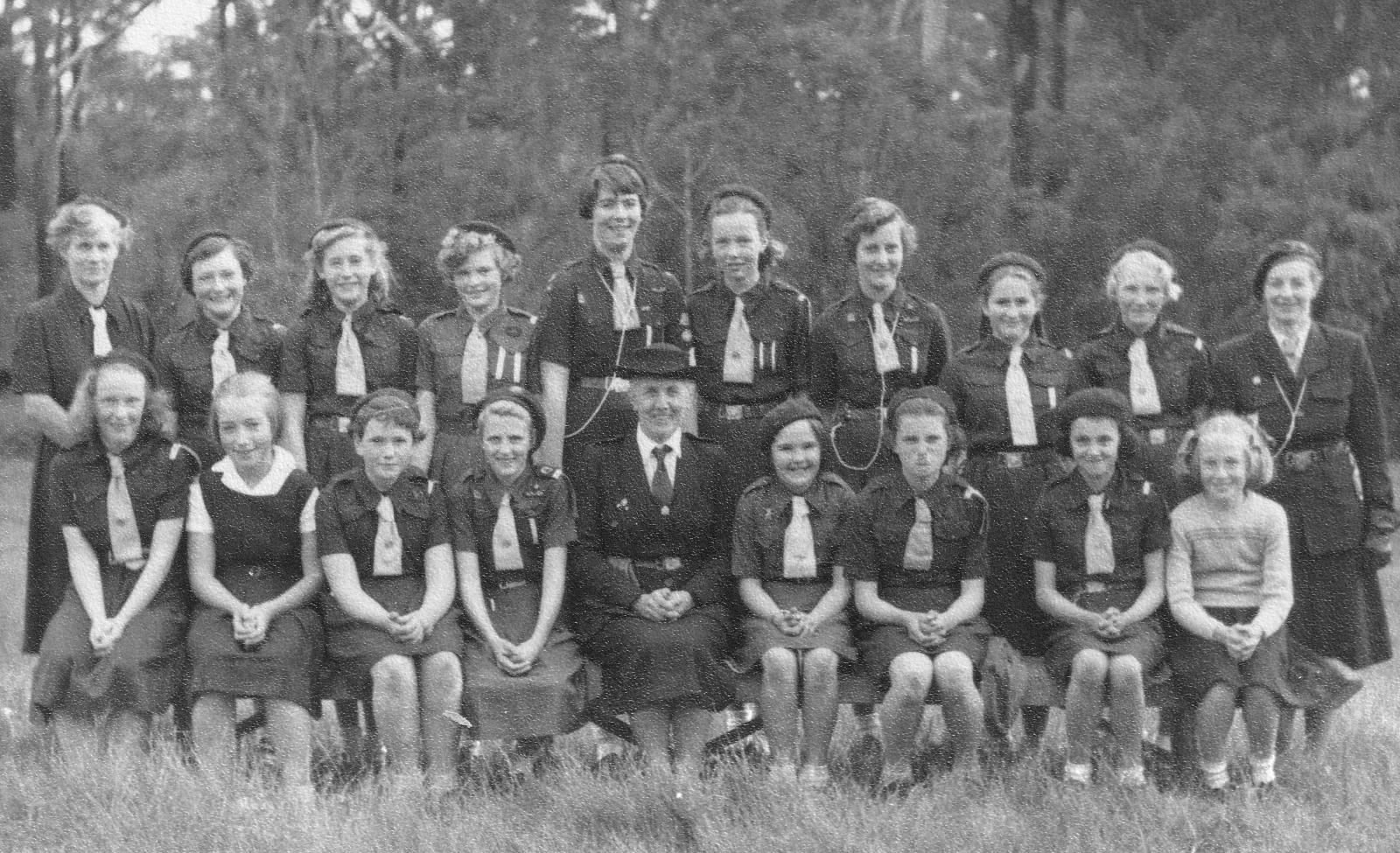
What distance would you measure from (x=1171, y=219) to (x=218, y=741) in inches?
495

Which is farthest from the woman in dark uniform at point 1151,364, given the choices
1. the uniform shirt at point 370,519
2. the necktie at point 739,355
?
the uniform shirt at point 370,519

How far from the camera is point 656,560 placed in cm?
627

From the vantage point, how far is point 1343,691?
6062 millimetres

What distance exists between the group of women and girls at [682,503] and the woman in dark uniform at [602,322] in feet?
0.04

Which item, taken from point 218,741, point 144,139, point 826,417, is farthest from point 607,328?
point 144,139

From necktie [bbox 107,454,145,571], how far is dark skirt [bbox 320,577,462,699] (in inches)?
→ 26.6

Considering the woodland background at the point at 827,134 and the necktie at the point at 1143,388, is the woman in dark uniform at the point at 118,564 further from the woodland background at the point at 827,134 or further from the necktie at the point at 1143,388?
the woodland background at the point at 827,134

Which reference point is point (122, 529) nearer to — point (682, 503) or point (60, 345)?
point (60, 345)

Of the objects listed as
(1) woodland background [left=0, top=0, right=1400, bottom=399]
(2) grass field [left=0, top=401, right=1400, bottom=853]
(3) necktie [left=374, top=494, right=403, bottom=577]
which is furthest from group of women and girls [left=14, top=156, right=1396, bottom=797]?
(1) woodland background [left=0, top=0, right=1400, bottom=399]

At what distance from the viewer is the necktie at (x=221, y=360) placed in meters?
6.50

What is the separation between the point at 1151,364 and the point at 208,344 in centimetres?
348

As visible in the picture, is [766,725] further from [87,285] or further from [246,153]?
[246,153]

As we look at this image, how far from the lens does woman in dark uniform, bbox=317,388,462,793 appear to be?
5766 mm

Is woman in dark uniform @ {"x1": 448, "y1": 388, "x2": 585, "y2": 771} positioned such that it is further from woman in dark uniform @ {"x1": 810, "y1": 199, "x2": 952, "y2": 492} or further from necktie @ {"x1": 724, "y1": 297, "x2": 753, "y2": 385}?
woman in dark uniform @ {"x1": 810, "y1": 199, "x2": 952, "y2": 492}
